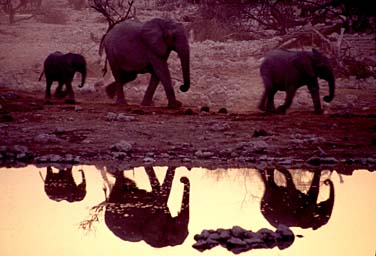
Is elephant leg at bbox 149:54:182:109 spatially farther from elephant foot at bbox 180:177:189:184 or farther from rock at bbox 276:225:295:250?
rock at bbox 276:225:295:250

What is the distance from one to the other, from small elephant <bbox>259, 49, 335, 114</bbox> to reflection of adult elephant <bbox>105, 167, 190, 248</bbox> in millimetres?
4358

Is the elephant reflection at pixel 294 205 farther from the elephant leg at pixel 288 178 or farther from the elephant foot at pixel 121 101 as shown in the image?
the elephant foot at pixel 121 101

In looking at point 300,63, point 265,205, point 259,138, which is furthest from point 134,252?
point 300,63

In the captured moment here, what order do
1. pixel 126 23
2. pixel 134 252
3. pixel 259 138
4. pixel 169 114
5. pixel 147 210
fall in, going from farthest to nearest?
pixel 126 23, pixel 169 114, pixel 259 138, pixel 147 210, pixel 134 252

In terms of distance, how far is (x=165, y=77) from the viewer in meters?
13.7

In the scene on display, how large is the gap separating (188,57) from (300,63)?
1.54 m

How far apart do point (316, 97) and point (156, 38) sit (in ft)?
7.70

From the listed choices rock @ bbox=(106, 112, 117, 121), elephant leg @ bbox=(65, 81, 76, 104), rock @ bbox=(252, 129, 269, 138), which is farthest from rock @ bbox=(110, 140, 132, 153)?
elephant leg @ bbox=(65, 81, 76, 104)

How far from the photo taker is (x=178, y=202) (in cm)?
883

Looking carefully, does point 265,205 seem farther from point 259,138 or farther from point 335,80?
point 335,80

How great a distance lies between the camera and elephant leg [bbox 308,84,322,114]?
13.7 m

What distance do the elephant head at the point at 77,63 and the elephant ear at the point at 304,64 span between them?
9.73 feet

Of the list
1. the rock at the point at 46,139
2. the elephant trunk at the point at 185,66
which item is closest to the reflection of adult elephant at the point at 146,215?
the rock at the point at 46,139

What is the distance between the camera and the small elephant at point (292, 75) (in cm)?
1371
